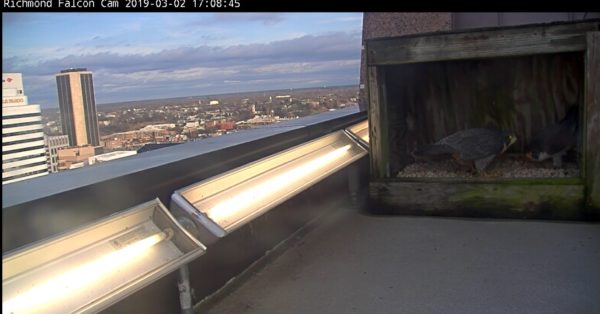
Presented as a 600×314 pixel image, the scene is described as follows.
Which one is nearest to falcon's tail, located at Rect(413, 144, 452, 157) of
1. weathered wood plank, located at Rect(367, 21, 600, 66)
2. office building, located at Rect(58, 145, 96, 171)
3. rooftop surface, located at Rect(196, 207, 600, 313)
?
rooftop surface, located at Rect(196, 207, 600, 313)

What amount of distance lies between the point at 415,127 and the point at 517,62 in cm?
91

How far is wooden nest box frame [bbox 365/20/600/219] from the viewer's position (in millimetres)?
3590

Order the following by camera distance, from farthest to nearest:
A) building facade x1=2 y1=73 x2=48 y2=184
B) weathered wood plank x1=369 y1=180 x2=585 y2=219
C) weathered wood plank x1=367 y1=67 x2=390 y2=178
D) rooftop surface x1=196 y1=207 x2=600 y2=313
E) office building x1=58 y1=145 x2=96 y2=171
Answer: weathered wood plank x1=367 y1=67 x2=390 y2=178, weathered wood plank x1=369 y1=180 x2=585 y2=219, rooftop surface x1=196 y1=207 x2=600 y2=313, office building x1=58 y1=145 x2=96 y2=171, building facade x1=2 y1=73 x2=48 y2=184

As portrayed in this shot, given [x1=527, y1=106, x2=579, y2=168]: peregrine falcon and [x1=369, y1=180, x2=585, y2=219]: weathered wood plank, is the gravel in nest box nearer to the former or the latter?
[x1=527, y1=106, x2=579, y2=168]: peregrine falcon

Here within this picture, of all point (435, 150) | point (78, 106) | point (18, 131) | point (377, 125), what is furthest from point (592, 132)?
point (18, 131)

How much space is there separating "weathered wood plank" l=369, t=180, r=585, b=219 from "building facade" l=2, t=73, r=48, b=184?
2.65m

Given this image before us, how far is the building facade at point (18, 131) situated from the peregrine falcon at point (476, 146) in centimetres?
288

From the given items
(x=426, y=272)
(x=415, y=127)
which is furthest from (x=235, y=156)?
(x=415, y=127)

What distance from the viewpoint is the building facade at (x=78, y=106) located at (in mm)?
1938

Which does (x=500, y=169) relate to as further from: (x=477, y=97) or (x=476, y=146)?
(x=477, y=97)

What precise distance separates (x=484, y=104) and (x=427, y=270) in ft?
6.87

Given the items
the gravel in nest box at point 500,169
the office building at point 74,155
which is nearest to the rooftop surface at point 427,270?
the gravel in nest box at point 500,169

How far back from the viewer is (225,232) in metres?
2.05

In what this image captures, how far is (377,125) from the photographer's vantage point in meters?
4.10
